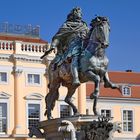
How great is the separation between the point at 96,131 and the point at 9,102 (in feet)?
110

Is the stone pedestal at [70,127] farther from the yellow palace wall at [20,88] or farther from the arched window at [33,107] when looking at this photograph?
the arched window at [33,107]

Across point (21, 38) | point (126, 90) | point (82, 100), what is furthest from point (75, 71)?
point (126, 90)

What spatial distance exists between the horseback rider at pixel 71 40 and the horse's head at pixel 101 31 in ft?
1.80

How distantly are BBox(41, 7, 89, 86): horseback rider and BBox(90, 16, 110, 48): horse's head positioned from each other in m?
0.55

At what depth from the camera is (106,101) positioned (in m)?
54.3

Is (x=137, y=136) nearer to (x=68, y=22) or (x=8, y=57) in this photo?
(x=8, y=57)

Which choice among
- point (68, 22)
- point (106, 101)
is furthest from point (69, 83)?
point (106, 101)

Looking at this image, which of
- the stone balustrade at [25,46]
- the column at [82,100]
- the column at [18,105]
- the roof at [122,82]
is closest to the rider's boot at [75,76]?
the column at [18,105]

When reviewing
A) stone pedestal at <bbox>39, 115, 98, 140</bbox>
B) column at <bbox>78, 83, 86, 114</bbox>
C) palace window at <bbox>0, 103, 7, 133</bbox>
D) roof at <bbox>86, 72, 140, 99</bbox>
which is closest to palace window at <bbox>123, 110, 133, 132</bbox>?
roof at <bbox>86, 72, 140, 99</bbox>

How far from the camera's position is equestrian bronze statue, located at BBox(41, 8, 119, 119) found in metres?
13.5

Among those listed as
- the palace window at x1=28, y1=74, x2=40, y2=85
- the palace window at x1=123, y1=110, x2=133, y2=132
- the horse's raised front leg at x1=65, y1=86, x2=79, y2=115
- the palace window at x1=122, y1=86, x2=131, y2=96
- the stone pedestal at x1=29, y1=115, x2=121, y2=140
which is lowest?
the palace window at x1=123, y1=110, x2=133, y2=132

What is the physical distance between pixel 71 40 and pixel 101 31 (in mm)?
1044

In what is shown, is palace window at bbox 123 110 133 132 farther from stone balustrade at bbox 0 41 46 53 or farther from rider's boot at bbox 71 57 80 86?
rider's boot at bbox 71 57 80 86

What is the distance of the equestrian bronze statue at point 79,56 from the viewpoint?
→ 1352cm
